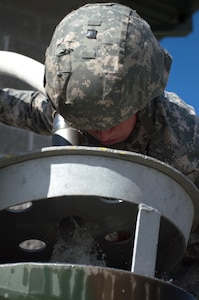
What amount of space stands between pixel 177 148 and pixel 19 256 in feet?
1.46

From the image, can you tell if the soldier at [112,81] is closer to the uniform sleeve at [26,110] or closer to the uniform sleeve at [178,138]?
the uniform sleeve at [178,138]

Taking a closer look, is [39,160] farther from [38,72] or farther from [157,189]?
[38,72]

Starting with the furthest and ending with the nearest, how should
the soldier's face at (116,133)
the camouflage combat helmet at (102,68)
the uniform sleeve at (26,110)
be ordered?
the uniform sleeve at (26,110)
the soldier's face at (116,133)
the camouflage combat helmet at (102,68)

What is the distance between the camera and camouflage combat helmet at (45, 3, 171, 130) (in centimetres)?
158

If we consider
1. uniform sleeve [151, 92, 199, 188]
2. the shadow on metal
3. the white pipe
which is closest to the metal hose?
the white pipe

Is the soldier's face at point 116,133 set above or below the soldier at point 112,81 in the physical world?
below

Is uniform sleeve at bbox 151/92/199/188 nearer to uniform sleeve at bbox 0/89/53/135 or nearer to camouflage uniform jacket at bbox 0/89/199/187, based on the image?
camouflage uniform jacket at bbox 0/89/199/187

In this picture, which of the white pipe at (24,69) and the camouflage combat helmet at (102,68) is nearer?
the camouflage combat helmet at (102,68)

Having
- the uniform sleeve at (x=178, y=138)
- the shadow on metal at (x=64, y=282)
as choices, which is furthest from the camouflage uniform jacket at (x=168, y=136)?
the shadow on metal at (x=64, y=282)

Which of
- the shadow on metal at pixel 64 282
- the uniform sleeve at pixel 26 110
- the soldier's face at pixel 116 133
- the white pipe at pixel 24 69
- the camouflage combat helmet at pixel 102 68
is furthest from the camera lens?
the uniform sleeve at pixel 26 110

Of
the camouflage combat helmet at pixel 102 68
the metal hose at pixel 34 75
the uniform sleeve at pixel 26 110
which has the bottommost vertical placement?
the uniform sleeve at pixel 26 110

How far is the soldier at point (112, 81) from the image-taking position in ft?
5.20

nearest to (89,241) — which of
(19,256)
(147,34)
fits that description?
(19,256)

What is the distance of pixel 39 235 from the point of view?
1649mm
